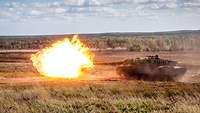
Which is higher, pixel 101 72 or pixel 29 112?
pixel 29 112

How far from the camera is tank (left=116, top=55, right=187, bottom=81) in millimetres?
38250

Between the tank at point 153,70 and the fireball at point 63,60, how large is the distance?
6605 mm

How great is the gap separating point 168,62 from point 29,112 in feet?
74.7

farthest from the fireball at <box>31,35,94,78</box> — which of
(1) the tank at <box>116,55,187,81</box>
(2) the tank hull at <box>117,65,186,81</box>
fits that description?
(1) the tank at <box>116,55,187,81</box>

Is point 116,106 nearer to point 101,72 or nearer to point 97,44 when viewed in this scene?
point 101,72

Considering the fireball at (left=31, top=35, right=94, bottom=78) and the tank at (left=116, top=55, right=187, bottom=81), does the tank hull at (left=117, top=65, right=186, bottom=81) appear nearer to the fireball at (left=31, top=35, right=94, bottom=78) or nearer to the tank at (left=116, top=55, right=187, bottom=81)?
the tank at (left=116, top=55, right=187, bottom=81)

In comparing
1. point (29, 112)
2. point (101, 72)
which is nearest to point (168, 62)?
point (101, 72)

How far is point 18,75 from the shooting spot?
146ft

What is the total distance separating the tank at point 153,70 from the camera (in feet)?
125

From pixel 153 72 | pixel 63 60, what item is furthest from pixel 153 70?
pixel 63 60

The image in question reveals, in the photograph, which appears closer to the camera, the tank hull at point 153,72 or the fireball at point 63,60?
the tank hull at point 153,72

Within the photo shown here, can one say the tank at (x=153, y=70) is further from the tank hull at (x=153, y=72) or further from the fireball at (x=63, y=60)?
the fireball at (x=63, y=60)

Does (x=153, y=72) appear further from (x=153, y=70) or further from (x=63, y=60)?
(x=63, y=60)

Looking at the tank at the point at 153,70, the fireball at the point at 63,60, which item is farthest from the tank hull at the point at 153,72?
the fireball at the point at 63,60
